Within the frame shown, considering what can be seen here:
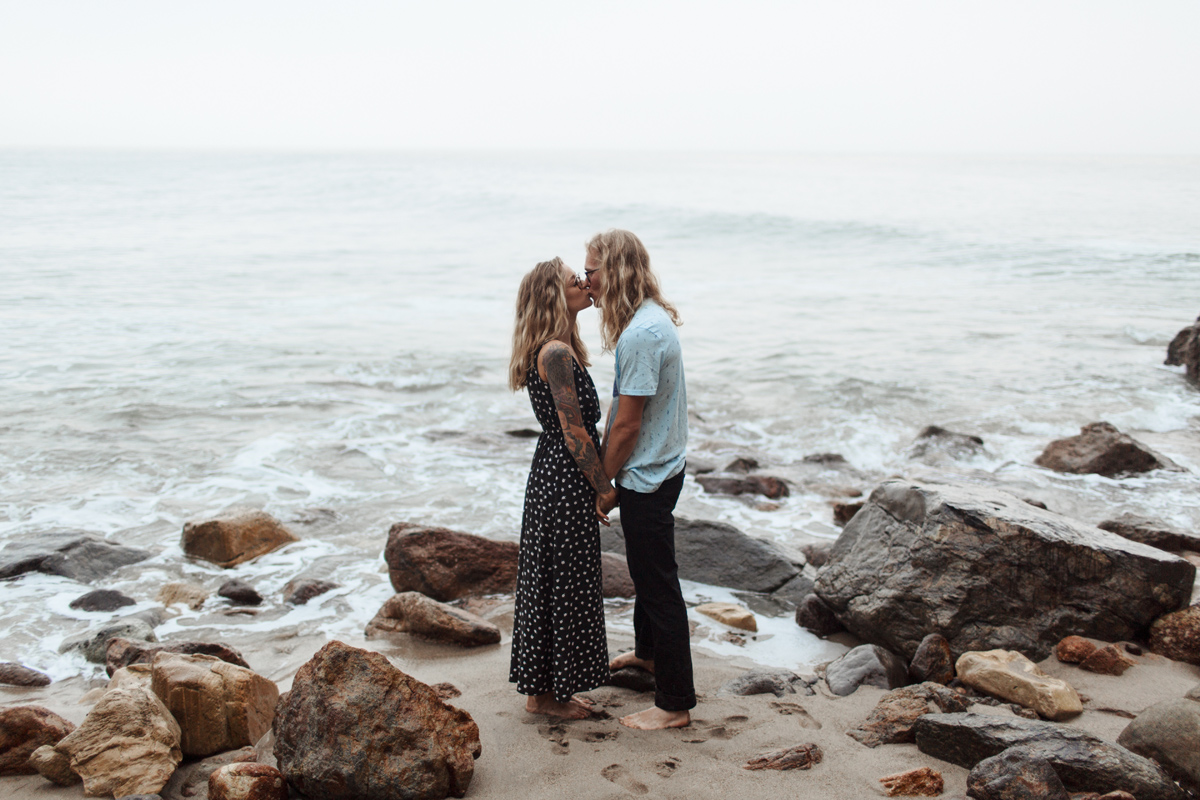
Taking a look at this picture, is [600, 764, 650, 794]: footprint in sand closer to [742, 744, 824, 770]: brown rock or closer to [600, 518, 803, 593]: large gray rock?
[742, 744, 824, 770]: brown rock

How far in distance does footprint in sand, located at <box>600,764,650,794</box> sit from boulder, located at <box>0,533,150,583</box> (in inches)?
186

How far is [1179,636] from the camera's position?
432 centimetres

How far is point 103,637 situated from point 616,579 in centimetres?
318

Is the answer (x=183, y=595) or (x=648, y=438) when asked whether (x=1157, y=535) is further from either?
(x=183, y=595)

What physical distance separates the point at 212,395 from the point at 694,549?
29.3 feet

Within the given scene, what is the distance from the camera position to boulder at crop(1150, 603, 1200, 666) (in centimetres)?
427

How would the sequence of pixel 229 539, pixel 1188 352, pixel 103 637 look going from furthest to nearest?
pixel 1188 352
pixel 229 539
pixel 103 637

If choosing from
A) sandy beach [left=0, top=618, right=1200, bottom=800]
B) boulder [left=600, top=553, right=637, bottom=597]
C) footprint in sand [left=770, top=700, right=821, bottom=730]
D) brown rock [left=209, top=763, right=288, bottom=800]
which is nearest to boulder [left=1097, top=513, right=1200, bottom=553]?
sandy beach [left=0, top=618, right=1200, bottom=800]

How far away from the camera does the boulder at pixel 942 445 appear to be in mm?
9633

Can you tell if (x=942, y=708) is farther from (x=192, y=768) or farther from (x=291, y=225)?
(x=291, y=225)

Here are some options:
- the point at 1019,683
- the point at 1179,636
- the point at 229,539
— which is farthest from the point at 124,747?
the point at 1179,636

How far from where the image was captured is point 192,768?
349cm

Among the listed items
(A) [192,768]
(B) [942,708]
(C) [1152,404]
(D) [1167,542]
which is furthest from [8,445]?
(C) [1152,404]

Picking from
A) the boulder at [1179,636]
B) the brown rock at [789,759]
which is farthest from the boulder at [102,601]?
the boulder at [1179,636]
